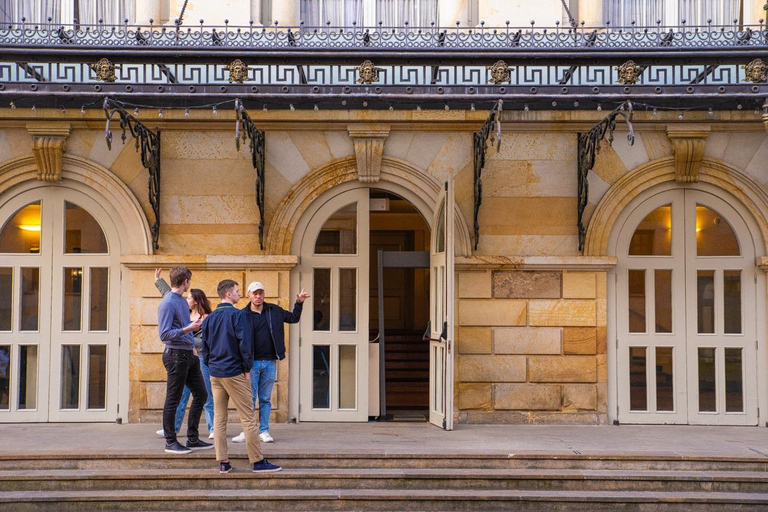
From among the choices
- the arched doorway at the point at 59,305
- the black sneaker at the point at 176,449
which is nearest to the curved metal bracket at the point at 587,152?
the black sneaker at the point at 176,449

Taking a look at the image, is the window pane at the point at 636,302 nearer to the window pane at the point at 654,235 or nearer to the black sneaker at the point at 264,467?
the window pane at the point at 654,235

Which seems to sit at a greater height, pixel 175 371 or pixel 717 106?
pixel 717 106

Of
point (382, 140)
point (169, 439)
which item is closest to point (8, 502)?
point (169, 439)

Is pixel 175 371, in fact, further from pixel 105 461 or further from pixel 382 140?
pixel 382 140

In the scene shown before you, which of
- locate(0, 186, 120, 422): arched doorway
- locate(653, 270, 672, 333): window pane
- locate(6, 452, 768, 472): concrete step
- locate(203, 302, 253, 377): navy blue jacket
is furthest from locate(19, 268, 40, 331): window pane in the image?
locate(653, 270, 672, 333): window pane

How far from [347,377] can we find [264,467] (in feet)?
9.66

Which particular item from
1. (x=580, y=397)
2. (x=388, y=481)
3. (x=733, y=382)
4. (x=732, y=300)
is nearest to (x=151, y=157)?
(x=388, y=481)

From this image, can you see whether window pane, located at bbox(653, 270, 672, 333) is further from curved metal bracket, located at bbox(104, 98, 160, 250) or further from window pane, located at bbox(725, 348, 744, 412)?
curved metal bracket, located at bbox(104, 98, 160, 250)

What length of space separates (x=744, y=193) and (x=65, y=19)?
882 cm

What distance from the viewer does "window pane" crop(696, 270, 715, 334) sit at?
36.1 feet

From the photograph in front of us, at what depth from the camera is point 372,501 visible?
7.98m

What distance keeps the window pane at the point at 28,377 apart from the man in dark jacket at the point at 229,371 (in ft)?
12.5

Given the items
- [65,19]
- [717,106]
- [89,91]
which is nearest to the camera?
[89,91]

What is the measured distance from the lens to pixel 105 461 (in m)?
8.48
